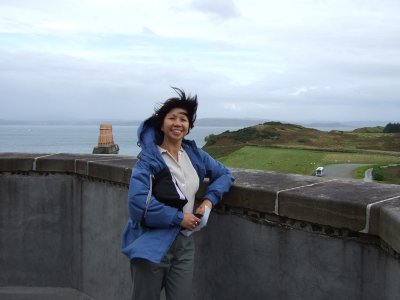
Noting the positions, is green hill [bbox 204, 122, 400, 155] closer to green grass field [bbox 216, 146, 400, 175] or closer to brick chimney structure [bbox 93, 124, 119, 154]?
green grass field [bbox 216, 146, 400, 175]

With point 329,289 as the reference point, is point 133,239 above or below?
above

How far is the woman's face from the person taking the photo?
304cm

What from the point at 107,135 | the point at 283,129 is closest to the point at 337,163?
the point at 283,129

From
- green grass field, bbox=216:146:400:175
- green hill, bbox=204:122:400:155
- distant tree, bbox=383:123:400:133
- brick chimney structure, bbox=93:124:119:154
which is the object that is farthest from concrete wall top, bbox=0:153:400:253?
distant tree, bbox=383:123:400:133

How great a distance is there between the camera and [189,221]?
2.86m

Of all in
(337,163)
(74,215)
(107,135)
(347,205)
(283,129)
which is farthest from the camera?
(283,129)

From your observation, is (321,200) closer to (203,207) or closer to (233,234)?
(203,207)

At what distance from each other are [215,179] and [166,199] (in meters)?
0.51

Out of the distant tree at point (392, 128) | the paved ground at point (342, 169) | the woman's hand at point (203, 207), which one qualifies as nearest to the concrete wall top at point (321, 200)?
the woman's hand at point (203, 207)

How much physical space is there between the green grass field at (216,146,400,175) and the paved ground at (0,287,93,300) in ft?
89.6

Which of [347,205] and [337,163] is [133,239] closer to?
[347,205]

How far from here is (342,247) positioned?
2754 mm

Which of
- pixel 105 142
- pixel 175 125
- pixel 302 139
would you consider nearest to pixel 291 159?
pixel 302 139

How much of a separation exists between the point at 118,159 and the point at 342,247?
2633 millimetres
